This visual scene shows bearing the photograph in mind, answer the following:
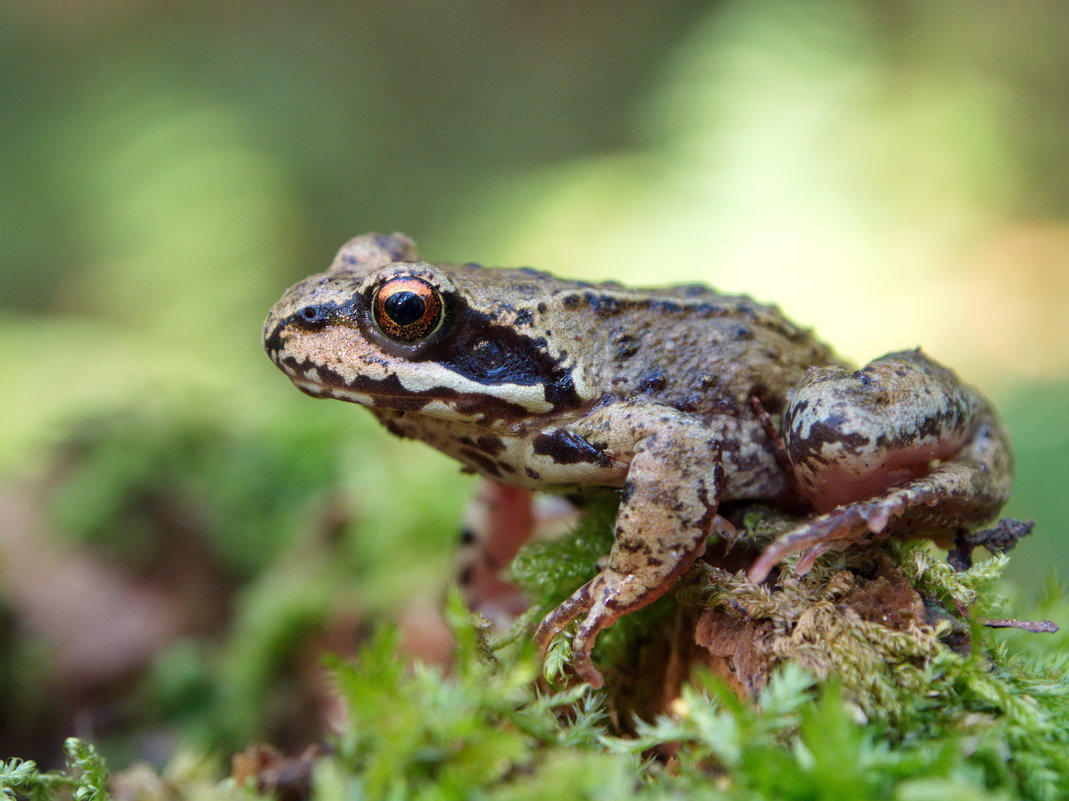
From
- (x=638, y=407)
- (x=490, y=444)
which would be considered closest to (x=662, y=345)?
(x=638, y=407)

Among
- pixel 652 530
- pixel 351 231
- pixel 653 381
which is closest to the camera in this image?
pixel 652 530

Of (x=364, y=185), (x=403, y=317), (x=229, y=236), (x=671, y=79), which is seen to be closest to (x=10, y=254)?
(x=229, y=236)

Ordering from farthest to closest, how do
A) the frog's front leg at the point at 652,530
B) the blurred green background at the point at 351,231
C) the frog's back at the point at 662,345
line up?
the blurred green background at the point at 351,231 → the frog's back at the point at 662,345 → the frog's front leg at the point at 652,530

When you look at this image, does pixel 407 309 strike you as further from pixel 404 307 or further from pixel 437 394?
pixel 437 394

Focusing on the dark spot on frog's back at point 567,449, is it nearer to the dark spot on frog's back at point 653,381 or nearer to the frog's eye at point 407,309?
the dark spot on frog's back at point 653,381

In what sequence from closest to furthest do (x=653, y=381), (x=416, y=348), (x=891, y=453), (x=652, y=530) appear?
(x=652, y=530), (x=891, y=453), (x=416, y=348), (x=653, y=381)

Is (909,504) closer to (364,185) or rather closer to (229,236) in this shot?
(229,236)

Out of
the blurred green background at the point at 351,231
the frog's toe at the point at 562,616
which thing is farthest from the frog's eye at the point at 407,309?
the blurred green background at the point at 351,231

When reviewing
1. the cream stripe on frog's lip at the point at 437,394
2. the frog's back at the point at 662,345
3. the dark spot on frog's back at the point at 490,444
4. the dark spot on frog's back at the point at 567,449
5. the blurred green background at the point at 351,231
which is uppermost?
the blurred green background at the point at 351,231
